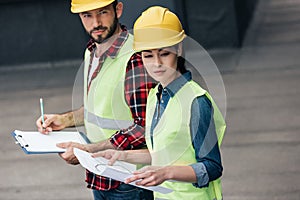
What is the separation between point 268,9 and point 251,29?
204 cm

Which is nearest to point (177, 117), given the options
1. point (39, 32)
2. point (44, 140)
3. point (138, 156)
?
point (138, 156)

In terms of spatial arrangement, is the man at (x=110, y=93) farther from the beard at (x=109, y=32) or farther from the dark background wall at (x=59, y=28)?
the dark background wall at (x=59, y=28)

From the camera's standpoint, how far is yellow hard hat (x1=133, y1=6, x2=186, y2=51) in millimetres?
3291

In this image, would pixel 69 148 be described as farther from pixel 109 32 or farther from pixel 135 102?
pixel 109 32

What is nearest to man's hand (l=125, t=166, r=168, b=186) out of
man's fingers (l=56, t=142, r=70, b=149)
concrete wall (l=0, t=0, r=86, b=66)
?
man's fingers (l=56, t=142, r=70, b=149)

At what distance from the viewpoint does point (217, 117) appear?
3.41 metres

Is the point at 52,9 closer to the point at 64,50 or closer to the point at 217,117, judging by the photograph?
the point at 64,50

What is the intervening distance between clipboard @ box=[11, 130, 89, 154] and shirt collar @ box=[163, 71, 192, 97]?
589 mm

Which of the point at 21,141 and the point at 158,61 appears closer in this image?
the point at 158,61

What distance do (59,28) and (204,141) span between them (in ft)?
29.6

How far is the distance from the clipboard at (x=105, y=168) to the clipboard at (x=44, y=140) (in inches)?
10.1

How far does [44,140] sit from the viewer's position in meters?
3.77

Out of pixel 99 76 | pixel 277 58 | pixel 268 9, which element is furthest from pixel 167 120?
pixel 268 9

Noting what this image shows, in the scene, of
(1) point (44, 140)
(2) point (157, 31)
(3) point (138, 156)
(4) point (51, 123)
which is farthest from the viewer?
(4) point (51, 123)
